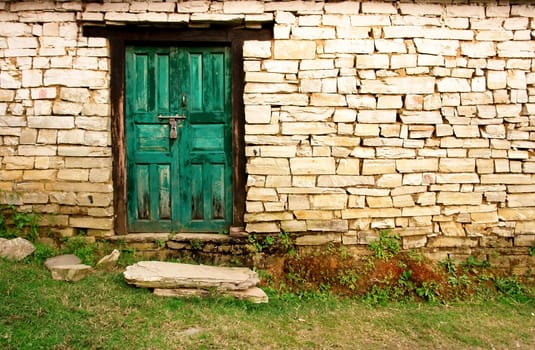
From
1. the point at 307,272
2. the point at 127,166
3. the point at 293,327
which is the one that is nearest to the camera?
the point at 293,327

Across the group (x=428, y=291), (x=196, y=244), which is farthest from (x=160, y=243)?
(x=428, y=291)

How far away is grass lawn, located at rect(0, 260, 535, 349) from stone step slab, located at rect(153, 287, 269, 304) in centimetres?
7

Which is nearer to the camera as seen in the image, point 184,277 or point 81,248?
point 184,277

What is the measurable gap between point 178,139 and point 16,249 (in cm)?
197

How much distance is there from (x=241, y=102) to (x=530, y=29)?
10.5 feet

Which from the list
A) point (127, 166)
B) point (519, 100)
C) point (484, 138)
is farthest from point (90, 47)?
point (519, 100)

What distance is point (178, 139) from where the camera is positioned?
187 inches

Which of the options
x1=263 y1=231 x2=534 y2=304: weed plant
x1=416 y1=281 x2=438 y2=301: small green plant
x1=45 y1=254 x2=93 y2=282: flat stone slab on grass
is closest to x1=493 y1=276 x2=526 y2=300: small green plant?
x1=263 y1=231 x2=534 y2=304: weed plant

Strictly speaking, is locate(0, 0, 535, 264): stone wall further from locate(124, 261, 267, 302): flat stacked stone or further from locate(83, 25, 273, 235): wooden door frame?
locate(124, 261, 267, 302): flat stacked stone

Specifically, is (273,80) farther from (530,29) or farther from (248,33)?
(530,29)

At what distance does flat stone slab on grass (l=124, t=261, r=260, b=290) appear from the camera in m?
3.88

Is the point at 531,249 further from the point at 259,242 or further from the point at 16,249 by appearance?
the point at 16,249

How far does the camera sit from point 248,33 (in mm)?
4633

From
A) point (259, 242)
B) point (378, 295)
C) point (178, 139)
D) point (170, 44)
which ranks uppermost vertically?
point (170, 44)
